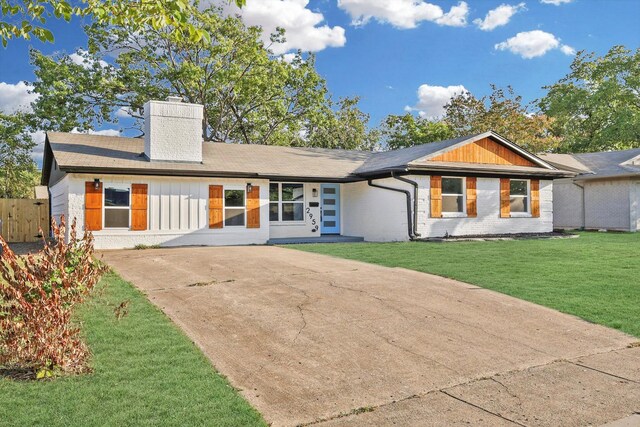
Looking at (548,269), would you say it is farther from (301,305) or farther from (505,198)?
(505,198)

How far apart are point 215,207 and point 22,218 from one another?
374 inches

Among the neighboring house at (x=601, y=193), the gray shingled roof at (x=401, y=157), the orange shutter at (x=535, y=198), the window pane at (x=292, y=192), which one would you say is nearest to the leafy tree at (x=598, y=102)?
the neighboring house at (x=601, y=193)

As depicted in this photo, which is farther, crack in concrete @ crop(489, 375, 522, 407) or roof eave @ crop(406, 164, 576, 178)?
roof eave @ crop(406, 164, 576, 178)

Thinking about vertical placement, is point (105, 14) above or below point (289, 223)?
above

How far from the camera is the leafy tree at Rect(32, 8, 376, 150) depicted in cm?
2566

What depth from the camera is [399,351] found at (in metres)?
5.07

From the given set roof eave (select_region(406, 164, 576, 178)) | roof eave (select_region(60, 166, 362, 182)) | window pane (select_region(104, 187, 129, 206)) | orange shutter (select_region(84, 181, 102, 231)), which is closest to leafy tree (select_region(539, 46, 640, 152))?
roof eave (select_region(406, 164, 576, 178))

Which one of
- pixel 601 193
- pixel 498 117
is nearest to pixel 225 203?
pixel 601 193

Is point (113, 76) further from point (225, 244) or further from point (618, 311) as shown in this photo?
point (618, 311)

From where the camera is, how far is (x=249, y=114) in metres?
29.7

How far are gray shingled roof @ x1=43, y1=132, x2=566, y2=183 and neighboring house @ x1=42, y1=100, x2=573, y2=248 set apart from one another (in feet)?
0.17

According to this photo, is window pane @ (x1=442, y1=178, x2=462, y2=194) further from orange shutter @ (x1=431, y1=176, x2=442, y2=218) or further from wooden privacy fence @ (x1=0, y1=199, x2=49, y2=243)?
wooden privacy fence @ (x1=0, y1=199, x2=49, y2=243)

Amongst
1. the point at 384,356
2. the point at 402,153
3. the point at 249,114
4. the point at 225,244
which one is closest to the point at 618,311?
the point at 384,356

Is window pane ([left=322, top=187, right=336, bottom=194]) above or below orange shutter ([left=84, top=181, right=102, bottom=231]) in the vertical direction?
above
